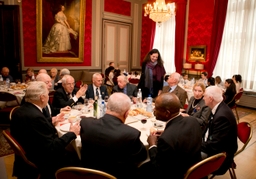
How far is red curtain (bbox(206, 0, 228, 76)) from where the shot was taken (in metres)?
7.37

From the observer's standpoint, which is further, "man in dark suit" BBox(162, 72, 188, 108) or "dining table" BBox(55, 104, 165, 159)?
"man in dark suit" BBox(162, 72, 188, 108)

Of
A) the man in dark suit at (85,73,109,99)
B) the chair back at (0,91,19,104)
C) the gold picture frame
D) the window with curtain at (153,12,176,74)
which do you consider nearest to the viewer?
the man in dark suit at (85,73,109,99)

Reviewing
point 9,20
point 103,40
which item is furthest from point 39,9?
point 103,40

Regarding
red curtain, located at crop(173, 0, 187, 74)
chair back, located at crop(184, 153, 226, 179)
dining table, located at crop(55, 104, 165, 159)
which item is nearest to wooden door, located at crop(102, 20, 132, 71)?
red curtain, located at crop(173, 0, 187, 74)

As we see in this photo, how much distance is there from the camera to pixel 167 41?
964cm

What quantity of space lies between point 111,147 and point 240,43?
702cm

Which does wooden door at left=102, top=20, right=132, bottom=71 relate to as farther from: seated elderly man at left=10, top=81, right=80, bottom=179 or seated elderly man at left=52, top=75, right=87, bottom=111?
seated elderly man at left=10, top=81, right=80, bottom=179

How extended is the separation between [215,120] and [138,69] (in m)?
9.08

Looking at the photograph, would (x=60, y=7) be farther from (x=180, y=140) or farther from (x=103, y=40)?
(x=180, y=140)

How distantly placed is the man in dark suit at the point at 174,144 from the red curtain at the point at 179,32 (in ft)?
24.4

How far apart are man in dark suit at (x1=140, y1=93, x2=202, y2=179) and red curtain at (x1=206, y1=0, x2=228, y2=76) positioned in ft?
21.9

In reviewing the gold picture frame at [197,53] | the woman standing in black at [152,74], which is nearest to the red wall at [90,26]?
the gold picture frame at [197,53]

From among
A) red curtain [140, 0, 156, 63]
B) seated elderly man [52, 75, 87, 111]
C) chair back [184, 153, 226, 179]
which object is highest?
red curtain [140, 0, 156, 63]

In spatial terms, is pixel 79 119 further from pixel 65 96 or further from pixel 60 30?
pixel 60 30
